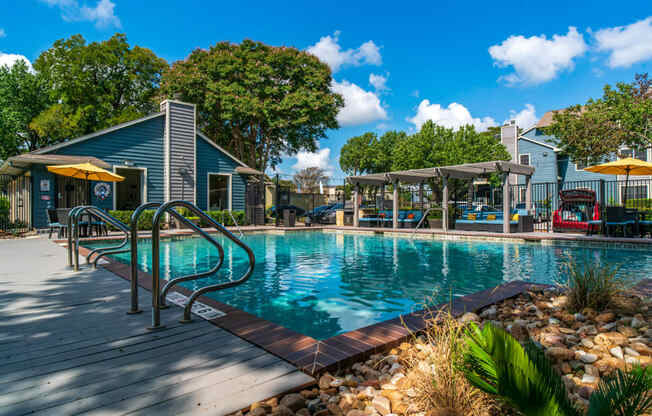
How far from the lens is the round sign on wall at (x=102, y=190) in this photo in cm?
1371

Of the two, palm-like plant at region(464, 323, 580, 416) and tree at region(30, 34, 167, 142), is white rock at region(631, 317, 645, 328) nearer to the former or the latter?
palm-like plant at region(464, 323, 580, 416)

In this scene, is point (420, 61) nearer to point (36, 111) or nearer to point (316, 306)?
point (316, 306)

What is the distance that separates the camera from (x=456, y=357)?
1.87 metres

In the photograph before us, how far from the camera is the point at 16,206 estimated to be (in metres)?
15.4

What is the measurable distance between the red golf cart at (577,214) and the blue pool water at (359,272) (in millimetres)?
2763

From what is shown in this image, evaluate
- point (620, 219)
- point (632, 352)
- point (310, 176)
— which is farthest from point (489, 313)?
point (310, 176)

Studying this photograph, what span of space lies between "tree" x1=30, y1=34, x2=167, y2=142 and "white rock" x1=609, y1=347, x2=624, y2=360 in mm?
27488

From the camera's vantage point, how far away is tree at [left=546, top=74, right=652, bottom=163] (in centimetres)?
1708

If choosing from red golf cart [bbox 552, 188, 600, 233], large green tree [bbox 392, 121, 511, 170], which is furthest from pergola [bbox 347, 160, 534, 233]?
large green tree [bbox 392, 121, 511, 170]

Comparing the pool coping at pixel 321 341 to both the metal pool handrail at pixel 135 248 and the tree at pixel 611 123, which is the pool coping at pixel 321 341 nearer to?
the metal pool handrail at pixel 135 248

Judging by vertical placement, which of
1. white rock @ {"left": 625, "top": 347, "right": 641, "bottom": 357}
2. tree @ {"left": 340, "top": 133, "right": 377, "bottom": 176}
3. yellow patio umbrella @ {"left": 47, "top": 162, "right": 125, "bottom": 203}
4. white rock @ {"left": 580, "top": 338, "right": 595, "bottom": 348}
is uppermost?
tree @ {"left": 340, "top": 133, "right": 377, "bottom": 176}

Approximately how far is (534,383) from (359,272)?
18.0 feet

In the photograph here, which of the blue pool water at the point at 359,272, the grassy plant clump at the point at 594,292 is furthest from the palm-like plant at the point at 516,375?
the grassy plant clump at the point at 594,292

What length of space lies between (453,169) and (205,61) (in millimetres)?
16162
